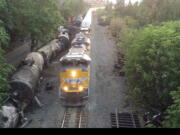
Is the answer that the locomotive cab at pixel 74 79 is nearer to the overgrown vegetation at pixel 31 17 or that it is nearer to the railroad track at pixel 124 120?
the railroad track at pixel 124 120

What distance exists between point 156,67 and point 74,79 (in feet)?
20.6

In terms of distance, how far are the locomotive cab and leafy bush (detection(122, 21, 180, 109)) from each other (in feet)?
12.3

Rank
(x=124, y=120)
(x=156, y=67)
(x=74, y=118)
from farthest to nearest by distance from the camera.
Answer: (x=74, y=118) < (x=124, y=120) < (x=156, y=67)

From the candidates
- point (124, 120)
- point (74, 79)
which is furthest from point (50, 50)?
point (124, 120)

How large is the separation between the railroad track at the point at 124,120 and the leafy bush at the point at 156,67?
176cm

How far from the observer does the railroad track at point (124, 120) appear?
1413 centimetres

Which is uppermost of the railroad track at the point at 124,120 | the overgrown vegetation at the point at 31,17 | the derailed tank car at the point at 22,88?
the overgrown vegetation at the point at 31,17

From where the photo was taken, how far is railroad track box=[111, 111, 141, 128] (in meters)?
14.1

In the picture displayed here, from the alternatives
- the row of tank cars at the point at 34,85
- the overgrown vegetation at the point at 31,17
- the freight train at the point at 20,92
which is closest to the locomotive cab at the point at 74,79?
the row of tank cars at the point at 34,85

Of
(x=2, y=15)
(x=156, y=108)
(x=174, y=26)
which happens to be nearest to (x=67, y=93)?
(x=156, y=108)

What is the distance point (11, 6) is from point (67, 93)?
12289 millimetres

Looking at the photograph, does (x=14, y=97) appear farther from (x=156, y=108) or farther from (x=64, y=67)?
(x=156, y=108)

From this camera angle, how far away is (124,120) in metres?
14.8

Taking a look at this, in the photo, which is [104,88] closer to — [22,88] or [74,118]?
[74,118]
